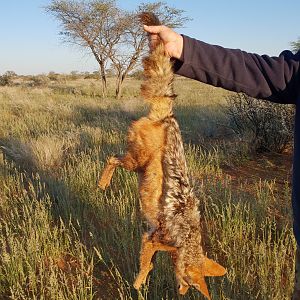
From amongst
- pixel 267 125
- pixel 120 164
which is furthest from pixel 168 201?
pixel 267 125

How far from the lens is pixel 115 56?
26312mm

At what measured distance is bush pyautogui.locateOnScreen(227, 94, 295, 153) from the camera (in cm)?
898


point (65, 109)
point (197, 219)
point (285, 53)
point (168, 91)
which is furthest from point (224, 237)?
point (65, 109)

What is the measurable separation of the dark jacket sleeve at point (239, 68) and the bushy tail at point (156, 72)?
0.23 meters

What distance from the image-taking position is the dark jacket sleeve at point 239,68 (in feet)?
7.75

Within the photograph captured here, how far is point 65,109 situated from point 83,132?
5666 mm

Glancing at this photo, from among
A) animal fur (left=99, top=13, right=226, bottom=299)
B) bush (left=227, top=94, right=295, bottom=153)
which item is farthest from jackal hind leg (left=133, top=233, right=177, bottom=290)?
bush (left=227, top=94, right=295, bottom=153)

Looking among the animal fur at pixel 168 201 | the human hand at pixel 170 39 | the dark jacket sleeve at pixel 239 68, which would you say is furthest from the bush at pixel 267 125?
the human hand at pixel 170 39

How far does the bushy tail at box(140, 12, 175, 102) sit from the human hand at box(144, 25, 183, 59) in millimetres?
45

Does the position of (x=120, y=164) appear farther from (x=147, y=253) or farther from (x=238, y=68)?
(x=238, y=68)

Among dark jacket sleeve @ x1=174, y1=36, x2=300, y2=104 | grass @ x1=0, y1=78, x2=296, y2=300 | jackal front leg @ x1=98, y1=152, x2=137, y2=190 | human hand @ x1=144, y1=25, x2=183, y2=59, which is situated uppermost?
human hand @ x1=144, y1=25, x2=183, y2=59

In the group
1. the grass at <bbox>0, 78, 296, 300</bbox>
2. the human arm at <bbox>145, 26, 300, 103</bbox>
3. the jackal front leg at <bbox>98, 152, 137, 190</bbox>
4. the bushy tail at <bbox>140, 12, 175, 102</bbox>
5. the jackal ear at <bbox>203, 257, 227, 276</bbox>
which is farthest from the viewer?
the jackal front leg at <bbox>98, 152, 137, 190</bbox>

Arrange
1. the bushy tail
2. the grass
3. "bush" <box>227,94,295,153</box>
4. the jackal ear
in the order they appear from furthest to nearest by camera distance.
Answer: "bush" <box>227,94,295,153</box> < the grass < the jackal ear < the bushy tail

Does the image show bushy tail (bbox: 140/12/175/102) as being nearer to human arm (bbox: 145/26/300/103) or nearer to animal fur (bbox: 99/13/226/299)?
animal fur (bbox: 99/13/226/299)
